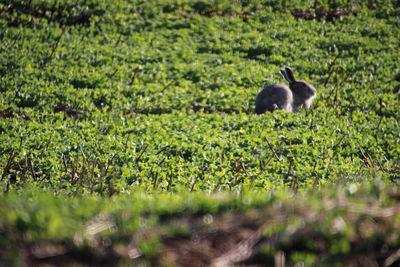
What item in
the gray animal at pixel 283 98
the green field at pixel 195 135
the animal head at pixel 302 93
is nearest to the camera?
the green field at pixel 195 135

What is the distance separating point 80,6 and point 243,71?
282 inches

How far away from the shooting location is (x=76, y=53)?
1356 cm

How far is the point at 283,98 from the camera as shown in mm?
10719

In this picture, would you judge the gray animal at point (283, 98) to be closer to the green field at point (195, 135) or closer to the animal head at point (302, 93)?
the animal head at point (302, 93)

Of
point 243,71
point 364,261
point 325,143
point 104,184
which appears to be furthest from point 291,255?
point 243,71

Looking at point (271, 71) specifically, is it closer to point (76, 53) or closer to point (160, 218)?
point (76, 53)

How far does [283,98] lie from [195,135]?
9.76ft

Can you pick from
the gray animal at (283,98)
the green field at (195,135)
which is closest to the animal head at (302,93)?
the gray animal at (283,98)

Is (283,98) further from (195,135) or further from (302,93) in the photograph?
(195,135)

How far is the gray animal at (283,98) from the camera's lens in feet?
35.0

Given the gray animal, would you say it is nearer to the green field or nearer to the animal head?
the animal head

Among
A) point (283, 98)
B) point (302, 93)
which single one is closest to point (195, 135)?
point (283, 98)

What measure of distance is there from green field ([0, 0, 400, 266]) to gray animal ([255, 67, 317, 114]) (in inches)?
15.3

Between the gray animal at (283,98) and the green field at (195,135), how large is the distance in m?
0.39
